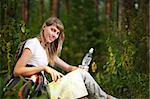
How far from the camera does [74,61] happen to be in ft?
10.2

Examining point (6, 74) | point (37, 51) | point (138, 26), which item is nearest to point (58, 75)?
point (37, 51)

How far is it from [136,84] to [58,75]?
696 mm

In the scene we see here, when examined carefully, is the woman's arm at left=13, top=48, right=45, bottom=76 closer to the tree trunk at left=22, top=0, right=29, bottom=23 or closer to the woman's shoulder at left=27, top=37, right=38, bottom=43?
the woman's shoulder at left=27, top=37, right=38, bottom=43

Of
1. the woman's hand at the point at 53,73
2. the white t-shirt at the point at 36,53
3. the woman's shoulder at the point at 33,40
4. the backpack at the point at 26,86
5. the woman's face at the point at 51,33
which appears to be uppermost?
the woman's face at the point at 51,33

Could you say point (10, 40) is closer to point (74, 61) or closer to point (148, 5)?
point (74, 61)

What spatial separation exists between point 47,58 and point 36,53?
9cm

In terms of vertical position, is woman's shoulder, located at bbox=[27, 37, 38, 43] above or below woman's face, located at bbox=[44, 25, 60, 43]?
below

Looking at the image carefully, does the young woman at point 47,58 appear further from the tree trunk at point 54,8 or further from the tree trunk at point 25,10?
the tree trunk at point 54,8

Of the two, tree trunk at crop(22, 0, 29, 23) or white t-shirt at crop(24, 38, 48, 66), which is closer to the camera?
white t-shirt at crop(24, 38, 48, 66)

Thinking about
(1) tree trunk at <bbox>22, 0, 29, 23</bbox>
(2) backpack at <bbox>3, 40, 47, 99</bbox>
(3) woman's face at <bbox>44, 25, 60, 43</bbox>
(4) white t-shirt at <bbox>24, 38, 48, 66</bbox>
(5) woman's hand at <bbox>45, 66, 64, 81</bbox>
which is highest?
(1) tree trunk at <bbox>22, 0, 29, 23</bbox>

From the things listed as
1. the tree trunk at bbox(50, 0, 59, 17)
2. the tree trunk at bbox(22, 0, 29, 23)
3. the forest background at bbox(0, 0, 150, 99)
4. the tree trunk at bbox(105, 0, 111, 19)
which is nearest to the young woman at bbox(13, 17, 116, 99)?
the forest background at bbox(0, 0, 150, 99)

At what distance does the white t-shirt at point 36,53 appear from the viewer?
2438mm

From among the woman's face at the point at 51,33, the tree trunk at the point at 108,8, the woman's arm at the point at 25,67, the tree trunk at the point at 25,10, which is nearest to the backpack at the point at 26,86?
the woman's arm at the point at 25,67

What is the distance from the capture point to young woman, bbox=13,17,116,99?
242 centimetres
